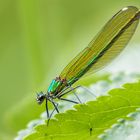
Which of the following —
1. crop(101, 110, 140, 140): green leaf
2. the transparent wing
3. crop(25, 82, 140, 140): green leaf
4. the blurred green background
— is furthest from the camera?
the blurred green background

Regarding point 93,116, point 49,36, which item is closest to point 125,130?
point 93,116

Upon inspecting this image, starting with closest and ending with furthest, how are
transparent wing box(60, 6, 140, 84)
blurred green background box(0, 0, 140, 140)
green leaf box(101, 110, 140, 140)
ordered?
green leaf box(101, 110, 140, 140) → transparent wing box(60, 6, 140, 84) → blurred green background box(0, 0, 140, 140)

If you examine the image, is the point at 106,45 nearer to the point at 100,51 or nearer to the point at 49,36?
the point at 100,51

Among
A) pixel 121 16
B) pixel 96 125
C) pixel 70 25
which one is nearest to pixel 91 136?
pixel 96 125

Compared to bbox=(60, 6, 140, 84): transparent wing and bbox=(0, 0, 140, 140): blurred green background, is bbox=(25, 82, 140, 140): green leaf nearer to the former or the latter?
bbox=(60, 6, 140, 84): transparent wing

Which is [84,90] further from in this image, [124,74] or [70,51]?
[70,51]

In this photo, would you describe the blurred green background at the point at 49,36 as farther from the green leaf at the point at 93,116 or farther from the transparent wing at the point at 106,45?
the green leaf at the point at 93,116

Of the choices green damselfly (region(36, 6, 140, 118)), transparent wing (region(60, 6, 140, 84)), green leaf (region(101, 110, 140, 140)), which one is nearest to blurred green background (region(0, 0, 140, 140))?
green damselfly (region(36, 6, 140, 118))
